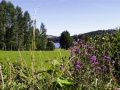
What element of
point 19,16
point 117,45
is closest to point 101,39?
point 117,45

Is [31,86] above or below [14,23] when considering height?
below

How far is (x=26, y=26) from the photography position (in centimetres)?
9731

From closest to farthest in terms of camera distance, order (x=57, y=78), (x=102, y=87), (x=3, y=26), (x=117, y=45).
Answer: (x=102, y=87)
(x=57, y=78)
(x=117, y=45)
(x=3, y=26)

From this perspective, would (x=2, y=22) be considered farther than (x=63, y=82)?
Yes

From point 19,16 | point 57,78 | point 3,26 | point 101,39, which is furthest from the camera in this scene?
point 19,16

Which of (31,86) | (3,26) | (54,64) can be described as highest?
(3,26)

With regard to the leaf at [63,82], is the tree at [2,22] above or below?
above

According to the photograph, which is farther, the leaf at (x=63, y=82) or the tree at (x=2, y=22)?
the tree at (x=2, y=22)

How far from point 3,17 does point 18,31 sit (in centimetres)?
643

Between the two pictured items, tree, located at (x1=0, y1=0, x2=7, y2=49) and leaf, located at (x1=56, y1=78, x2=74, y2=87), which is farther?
tree, located at (x1=0, y1=0, x2=7, y2=49)

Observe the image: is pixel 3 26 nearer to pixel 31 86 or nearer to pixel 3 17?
pixel 3 17

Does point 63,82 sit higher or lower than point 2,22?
lower

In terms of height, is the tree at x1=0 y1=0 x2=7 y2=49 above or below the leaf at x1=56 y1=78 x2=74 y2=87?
above

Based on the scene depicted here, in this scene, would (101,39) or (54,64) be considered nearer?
(54,64)
